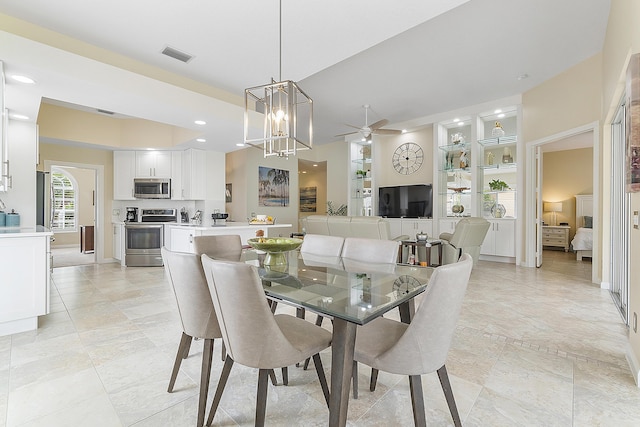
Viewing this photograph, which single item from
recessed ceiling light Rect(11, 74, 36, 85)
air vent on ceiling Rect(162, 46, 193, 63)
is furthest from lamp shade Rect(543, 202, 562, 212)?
recessed ceiling light Rect(11, 74, 36, 85)

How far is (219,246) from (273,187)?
5.55 meters

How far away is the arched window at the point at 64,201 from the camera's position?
8617 millimetres

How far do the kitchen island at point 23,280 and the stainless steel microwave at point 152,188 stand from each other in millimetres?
3405

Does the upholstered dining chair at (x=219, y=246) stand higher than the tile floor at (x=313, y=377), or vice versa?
the upholstered dining chair at (x=219, y=246)

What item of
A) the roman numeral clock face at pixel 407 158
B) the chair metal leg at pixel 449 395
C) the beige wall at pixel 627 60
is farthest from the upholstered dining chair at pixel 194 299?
the roman numeral clock face at pixel 407 158

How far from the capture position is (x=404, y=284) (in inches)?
65.2

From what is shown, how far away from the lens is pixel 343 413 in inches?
48.1

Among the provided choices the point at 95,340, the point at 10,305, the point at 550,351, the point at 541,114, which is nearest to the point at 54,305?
the point at 10,305

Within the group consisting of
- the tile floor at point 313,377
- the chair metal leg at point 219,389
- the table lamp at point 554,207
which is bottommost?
the tile floor at point 313,377

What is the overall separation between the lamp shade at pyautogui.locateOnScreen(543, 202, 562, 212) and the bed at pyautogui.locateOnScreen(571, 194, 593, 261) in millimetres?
375

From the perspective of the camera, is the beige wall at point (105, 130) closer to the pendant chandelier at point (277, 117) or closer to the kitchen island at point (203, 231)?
the pendant chandelier at point (277, 117)

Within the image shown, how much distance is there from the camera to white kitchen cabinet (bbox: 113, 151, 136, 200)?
19.9ft

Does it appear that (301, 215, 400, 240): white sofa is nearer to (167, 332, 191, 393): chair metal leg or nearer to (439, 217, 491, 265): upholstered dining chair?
(439, 217, 491, 265): upholstered dining chair

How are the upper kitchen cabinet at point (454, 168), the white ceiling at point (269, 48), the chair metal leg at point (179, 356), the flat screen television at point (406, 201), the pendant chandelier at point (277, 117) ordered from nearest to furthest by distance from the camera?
the chair metal leg at point (179, 356), the pendant chandelier at point (277, 117), the white ceiling at point (269, 48), the upper kitchen cabinet at point (454, 168), the flat screen television at point (406, 201)
